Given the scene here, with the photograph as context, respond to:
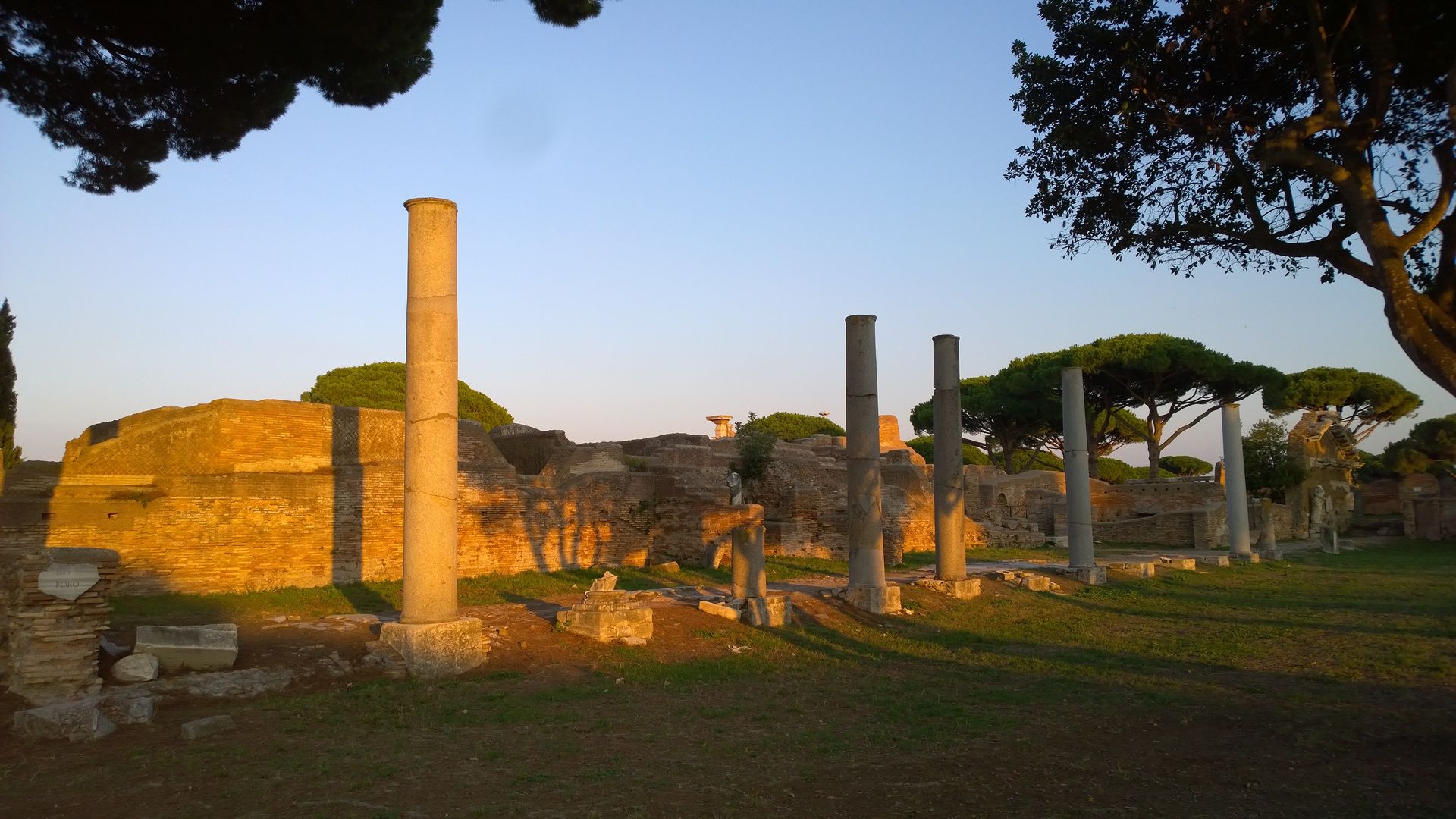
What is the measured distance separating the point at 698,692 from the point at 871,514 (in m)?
5.11

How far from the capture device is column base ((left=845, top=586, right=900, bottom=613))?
40.5 ft

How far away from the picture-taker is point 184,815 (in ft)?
15.1

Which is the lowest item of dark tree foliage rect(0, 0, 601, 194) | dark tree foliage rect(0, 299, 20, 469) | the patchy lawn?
the patchy lawn

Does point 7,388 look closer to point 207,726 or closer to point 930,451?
point 207,726

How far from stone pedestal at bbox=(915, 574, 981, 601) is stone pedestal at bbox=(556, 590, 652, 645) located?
581 centimetres

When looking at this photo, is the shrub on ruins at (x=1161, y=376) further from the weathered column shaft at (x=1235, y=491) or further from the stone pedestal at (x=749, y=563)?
the stone pedestal at (x=749, y=563)

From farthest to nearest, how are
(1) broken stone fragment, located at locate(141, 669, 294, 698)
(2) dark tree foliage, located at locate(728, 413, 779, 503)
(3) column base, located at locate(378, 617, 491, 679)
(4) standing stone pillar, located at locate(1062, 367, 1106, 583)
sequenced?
1. (2) dark tree foliage, located at locate(728, 413, 779, 503)
2. (4) standing stone pillar, located at locate(1062, 367, 1106, 583)
3. (3) column base, located at locate(378, 617, 491, 679)
4. (1) broken stone fragment, located at locate(141, 669, 294, 698)

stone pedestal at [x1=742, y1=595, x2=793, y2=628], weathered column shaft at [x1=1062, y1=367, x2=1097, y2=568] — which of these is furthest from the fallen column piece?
weathered column shaft at [x1=1062, y1=367, x2=1097, y2=568]

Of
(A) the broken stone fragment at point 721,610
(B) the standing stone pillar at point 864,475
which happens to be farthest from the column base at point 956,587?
(A) the broken stone fragment at point 721,610

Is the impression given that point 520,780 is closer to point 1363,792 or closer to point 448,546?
point 448,546

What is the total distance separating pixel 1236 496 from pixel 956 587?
38.0 feet

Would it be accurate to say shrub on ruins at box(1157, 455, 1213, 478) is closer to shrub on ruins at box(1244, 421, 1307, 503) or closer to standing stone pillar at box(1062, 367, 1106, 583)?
shrub on ruins at box(1244, 421, 1307, 503)

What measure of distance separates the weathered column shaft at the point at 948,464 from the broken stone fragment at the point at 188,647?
9639mm

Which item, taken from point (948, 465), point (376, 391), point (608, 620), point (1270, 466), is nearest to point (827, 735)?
point (608, 620)
